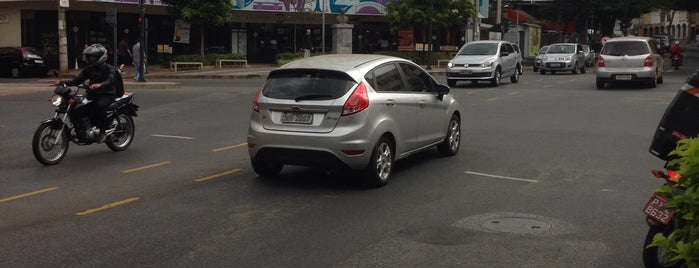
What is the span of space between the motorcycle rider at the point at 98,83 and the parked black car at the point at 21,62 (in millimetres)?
23791

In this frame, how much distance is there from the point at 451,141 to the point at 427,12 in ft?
97.8

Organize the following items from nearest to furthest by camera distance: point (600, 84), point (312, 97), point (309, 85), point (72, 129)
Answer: point (312, 97)
point (309, 85)
point (72, 129)
point (600, 84)

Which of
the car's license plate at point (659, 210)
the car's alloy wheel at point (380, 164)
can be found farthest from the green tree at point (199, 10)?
the car's license plate at point (659, 210)

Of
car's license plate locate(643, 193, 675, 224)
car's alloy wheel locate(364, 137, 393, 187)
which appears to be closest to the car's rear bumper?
car's alloy wheel locate(364, 137, 393, 187)

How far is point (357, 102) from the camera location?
7.83 m

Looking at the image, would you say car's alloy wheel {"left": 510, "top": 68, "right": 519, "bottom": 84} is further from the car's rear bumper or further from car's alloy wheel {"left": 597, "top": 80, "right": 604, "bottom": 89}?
car's alloy wheel {"left": 597, "top": 80, "right": 604, "bottom": 89}

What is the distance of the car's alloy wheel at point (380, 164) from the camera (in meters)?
7.92

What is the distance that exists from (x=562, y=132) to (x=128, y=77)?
2292cm

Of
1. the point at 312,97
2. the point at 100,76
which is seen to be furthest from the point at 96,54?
the point at 312,97

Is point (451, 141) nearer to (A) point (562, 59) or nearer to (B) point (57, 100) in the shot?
(B) point (57, 100)

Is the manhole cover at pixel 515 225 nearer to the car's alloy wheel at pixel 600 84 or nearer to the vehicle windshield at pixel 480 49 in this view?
the car's alloy wheel at pixel 600 84

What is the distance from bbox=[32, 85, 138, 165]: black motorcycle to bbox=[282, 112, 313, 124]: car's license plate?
359cm

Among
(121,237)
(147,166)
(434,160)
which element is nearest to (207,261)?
(121,237)

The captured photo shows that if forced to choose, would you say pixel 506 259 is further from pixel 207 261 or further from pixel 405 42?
pixel 405 42
